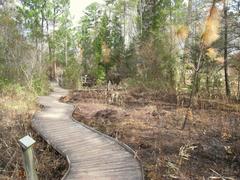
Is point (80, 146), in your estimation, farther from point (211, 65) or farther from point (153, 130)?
point (211, 65)

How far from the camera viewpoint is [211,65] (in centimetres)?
1988

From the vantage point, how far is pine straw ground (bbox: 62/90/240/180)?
7.04 m

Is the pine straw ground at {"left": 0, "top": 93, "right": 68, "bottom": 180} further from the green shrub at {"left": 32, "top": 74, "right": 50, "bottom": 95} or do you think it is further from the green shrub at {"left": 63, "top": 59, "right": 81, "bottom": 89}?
the green shrub at {"left": 63, "top": 59, "right": 81, "bottom": 89}

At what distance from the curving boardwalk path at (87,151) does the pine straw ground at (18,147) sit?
24 cm

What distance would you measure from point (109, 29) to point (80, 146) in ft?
85.2

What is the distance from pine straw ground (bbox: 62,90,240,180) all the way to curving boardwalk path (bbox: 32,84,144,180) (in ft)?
1.12

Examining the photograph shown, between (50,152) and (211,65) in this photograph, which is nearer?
(50,152)

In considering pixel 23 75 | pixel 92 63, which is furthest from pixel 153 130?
pixel 92 63

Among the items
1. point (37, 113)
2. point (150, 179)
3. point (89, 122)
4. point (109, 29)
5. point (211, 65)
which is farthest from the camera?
point (109, 29)

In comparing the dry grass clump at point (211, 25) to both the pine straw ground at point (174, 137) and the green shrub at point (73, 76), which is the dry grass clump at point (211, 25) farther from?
the green shrub at point (73, 76)

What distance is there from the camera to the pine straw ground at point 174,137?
7043 millimetres

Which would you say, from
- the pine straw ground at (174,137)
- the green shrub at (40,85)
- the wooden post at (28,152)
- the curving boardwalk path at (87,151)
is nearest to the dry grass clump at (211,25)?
the pine straw ground at (174,137)

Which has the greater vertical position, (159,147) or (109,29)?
(109,29)

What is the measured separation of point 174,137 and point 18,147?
415cm
